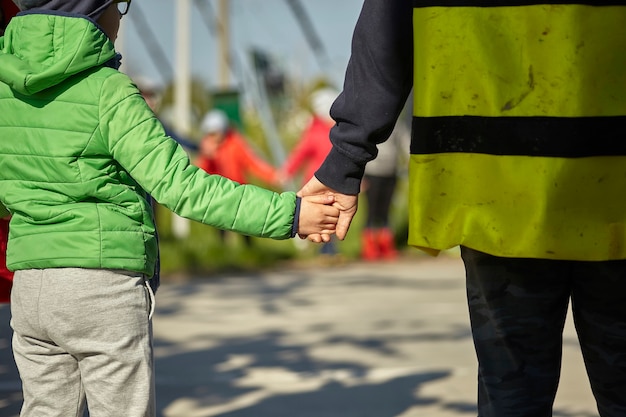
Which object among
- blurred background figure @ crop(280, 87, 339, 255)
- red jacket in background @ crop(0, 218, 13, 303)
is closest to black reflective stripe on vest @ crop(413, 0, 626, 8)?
red jacket in background @ crop(0, 218, 13, 303)

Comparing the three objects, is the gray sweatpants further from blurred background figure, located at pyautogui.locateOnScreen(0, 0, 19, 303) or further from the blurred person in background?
blurred background figure, located at pyautogui.locateOnScreen(0, 0, 19, 303)

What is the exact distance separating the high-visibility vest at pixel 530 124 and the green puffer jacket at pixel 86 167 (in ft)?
2.02

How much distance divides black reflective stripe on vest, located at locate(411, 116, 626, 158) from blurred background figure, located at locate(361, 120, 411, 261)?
9.81 m

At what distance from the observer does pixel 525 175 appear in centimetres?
252

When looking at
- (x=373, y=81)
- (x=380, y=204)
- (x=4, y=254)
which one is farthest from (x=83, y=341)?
(x=380, y=204)

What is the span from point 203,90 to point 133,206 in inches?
1460

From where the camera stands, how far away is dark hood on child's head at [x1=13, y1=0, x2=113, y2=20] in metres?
2.96

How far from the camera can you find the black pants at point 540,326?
2.53m

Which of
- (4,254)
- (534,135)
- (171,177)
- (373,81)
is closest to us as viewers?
(534,135)

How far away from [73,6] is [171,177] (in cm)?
53

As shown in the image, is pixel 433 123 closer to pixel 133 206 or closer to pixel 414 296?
pixel 133 206

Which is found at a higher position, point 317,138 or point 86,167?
point 86,167

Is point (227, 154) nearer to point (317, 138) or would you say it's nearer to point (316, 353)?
point (317, 138)

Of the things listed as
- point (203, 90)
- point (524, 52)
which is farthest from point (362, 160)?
point (203, 90)
